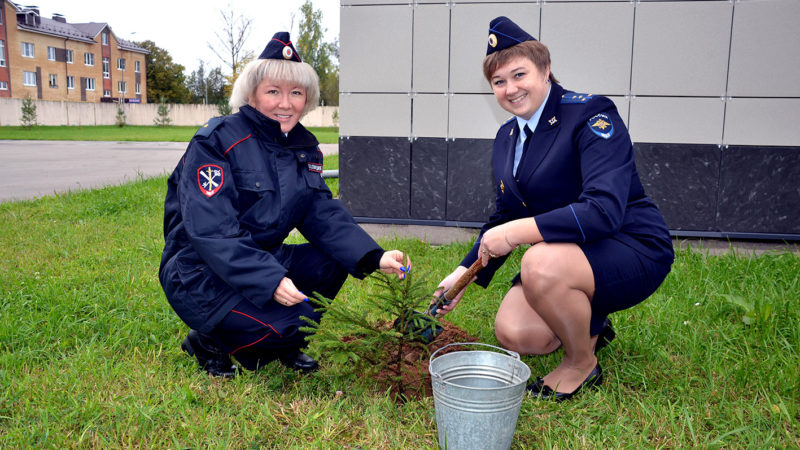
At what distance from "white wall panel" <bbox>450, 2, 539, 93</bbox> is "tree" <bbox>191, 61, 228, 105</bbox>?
6493cm

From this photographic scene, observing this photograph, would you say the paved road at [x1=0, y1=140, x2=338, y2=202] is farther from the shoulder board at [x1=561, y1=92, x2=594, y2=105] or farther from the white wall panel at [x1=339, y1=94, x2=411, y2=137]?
the shoulder board at [x1=561, y1=92, x2=594, y2=105]

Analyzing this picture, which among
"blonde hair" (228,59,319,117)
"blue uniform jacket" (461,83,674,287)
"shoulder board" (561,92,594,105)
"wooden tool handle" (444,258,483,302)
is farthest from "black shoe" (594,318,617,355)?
"blonde hair" (228,59,319,117)

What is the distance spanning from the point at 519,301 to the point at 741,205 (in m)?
3.99

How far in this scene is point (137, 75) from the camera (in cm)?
6700

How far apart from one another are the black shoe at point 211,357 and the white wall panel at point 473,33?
4.09m

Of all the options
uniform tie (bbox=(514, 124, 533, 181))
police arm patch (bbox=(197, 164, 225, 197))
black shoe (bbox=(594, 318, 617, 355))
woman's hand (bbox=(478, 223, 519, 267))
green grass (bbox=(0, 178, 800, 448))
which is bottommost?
green grass (bbox=(0, 178, 800, 448))

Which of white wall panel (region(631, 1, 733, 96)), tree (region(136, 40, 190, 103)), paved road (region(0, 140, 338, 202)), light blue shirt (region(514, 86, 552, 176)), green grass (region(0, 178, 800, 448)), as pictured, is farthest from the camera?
tree (region(136, 40, 190, 103))

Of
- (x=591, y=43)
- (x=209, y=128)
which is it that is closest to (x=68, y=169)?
(x=591, y=43)

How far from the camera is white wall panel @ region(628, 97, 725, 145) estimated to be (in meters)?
5.79

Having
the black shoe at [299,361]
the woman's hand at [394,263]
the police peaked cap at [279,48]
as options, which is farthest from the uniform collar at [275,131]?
the black shoe at [299,361]

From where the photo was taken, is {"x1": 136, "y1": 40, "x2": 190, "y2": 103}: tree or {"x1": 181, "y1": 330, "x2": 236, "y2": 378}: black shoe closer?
{"x1": 181, "y1": 330, "x2": 236, "y2": 378}: black shoe

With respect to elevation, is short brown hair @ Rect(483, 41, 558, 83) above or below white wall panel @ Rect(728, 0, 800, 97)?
below

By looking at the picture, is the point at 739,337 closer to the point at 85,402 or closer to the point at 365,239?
the point at 365,239

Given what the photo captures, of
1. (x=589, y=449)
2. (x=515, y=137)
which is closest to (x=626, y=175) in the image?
(x=515, y=137)
